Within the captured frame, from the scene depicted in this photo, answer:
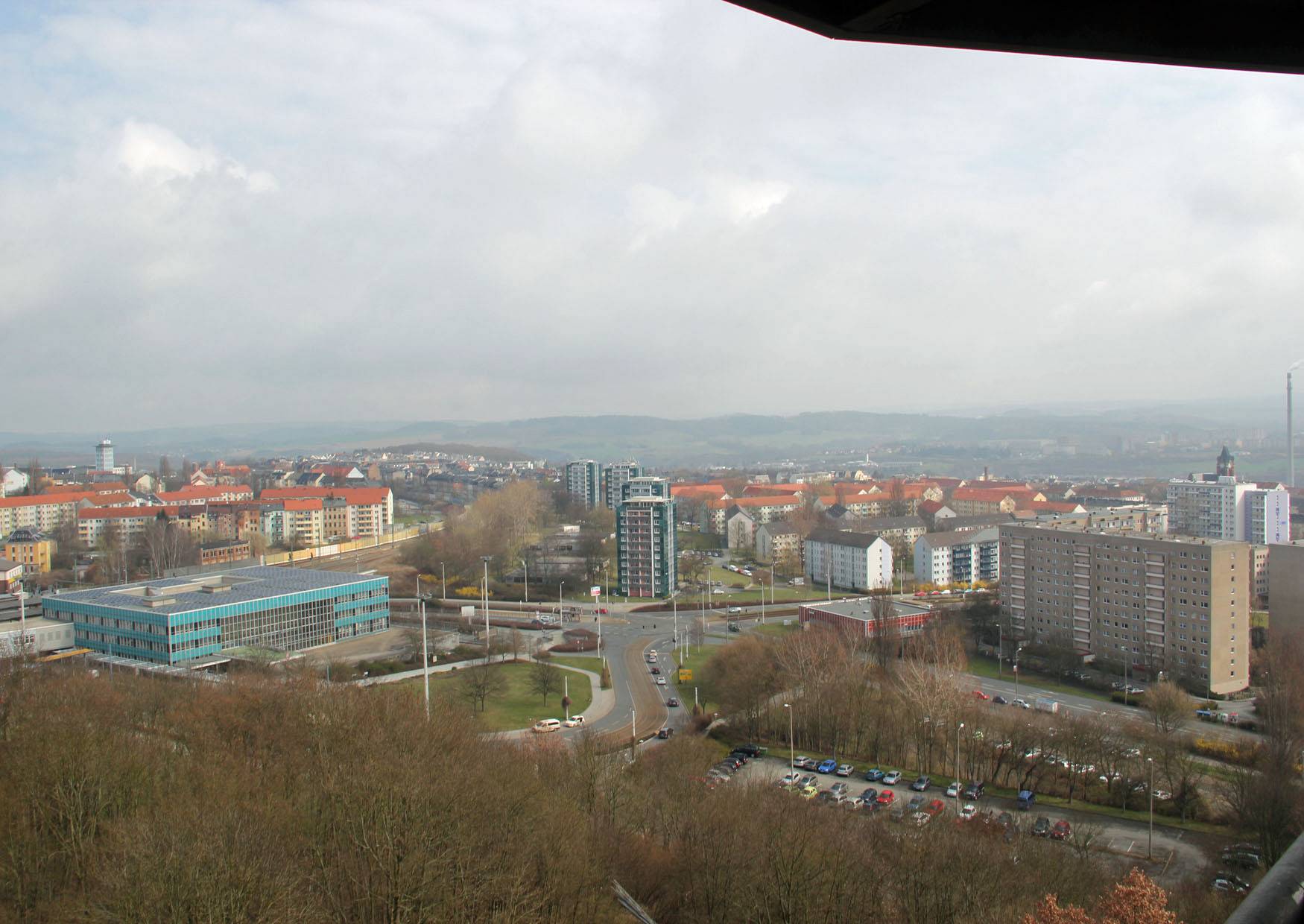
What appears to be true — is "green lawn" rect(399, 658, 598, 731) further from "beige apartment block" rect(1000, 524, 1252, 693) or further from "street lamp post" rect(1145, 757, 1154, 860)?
"beige apartment block" rect(1000, 524, 1252, 693)

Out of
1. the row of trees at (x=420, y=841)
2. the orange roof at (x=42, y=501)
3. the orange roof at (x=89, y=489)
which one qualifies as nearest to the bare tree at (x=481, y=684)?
the row of trees at (x=420, y=841)

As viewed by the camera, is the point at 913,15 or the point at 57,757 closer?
the point at 913,15

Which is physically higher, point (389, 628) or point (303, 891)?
point (303, 891)

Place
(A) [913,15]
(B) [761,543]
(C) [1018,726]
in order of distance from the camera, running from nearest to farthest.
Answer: (A) [913,15], (C) [1018,726], (B) [761,543]

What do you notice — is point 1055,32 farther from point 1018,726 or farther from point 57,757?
point 1018,726

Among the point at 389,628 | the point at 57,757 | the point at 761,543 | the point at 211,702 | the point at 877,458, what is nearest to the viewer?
the point at 57,757

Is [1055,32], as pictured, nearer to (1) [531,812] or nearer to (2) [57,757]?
(1) [531,812]

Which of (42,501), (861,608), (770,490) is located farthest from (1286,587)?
(42,501)

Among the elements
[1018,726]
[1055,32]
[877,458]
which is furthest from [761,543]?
[877,458]

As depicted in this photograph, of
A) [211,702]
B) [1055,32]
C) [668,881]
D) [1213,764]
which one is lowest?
[1213,764]
